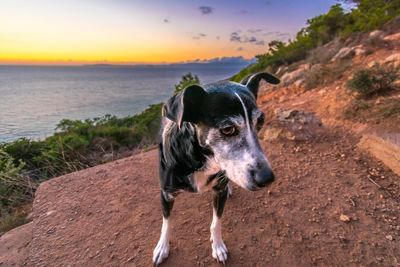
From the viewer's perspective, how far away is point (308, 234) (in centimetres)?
285

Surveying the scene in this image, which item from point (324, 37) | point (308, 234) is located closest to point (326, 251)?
point (308, 234)

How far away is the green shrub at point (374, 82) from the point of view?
5.08 m

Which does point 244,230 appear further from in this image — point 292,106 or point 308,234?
point 292,106

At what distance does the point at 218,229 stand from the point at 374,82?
453 cm

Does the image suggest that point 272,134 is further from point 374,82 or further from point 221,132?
point 221,132

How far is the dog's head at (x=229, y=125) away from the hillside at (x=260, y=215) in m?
1.40

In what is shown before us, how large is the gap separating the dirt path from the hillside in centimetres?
1

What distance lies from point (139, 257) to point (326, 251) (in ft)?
6.43

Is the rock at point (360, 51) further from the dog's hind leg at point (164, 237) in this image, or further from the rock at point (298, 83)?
the dog's hind leg at point (164, 237)

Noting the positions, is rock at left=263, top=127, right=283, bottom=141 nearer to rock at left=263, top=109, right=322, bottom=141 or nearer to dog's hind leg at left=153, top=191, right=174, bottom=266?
rock at left=263, top=109, right=322, bottom=141

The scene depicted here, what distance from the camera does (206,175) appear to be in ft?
7.28

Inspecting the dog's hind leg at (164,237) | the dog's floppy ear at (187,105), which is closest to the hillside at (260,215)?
the dog's hind leg at (164,237)

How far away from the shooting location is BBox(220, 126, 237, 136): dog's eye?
1.73 meters

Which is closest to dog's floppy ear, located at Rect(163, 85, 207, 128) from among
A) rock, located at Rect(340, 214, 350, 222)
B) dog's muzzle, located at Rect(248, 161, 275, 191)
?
dog's muzzle, located at Rect(248, 161, 275, 191)
